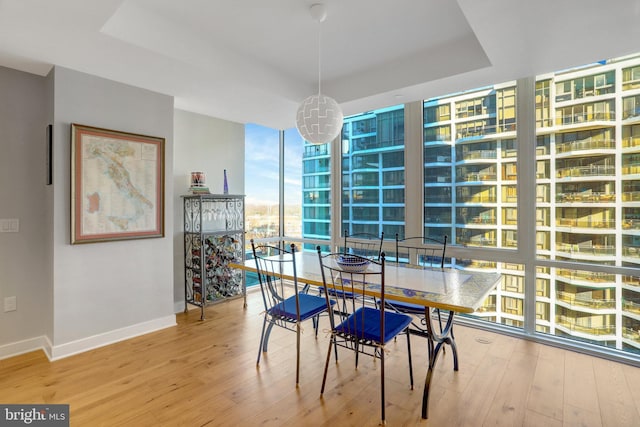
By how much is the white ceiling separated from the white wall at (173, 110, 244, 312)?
0.59 metres

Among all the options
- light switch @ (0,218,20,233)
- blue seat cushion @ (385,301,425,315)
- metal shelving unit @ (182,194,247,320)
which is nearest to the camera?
blue seat cushion @ (385,301,425,315)

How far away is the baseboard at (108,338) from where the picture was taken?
2.65 meters

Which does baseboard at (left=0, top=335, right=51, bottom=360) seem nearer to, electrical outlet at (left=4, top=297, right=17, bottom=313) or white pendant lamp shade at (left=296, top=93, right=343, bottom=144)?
electrical outlet at (left=4, top=297, right=17, bottom=313)

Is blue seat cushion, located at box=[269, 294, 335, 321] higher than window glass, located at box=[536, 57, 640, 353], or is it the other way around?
window glass, located at box=[536, 57, 640, 353]

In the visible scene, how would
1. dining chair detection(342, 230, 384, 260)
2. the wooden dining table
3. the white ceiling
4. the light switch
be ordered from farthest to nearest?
dining chair detection(342, 230, 384, 260)
the light switch
the white ceiling
the wooden dining table

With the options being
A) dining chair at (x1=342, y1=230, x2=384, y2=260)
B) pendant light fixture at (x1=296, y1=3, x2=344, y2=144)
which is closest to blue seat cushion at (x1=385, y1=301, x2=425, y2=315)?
dining chair at (x1=342, y1=230, x2=384, y2=260)

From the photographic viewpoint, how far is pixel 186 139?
3.89 metres

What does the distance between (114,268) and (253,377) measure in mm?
1681

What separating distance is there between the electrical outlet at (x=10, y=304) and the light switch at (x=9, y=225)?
1.87ft

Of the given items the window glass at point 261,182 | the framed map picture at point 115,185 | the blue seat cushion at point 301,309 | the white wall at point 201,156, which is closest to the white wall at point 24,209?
the framed map picture at point 115,185

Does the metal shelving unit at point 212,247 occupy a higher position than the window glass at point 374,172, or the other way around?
the window glass at point 374,172

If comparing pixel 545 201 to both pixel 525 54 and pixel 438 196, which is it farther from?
pixel 525 54

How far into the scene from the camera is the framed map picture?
107 inches

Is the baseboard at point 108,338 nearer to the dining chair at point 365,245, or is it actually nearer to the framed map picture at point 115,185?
the framed map picture at point 115,185
